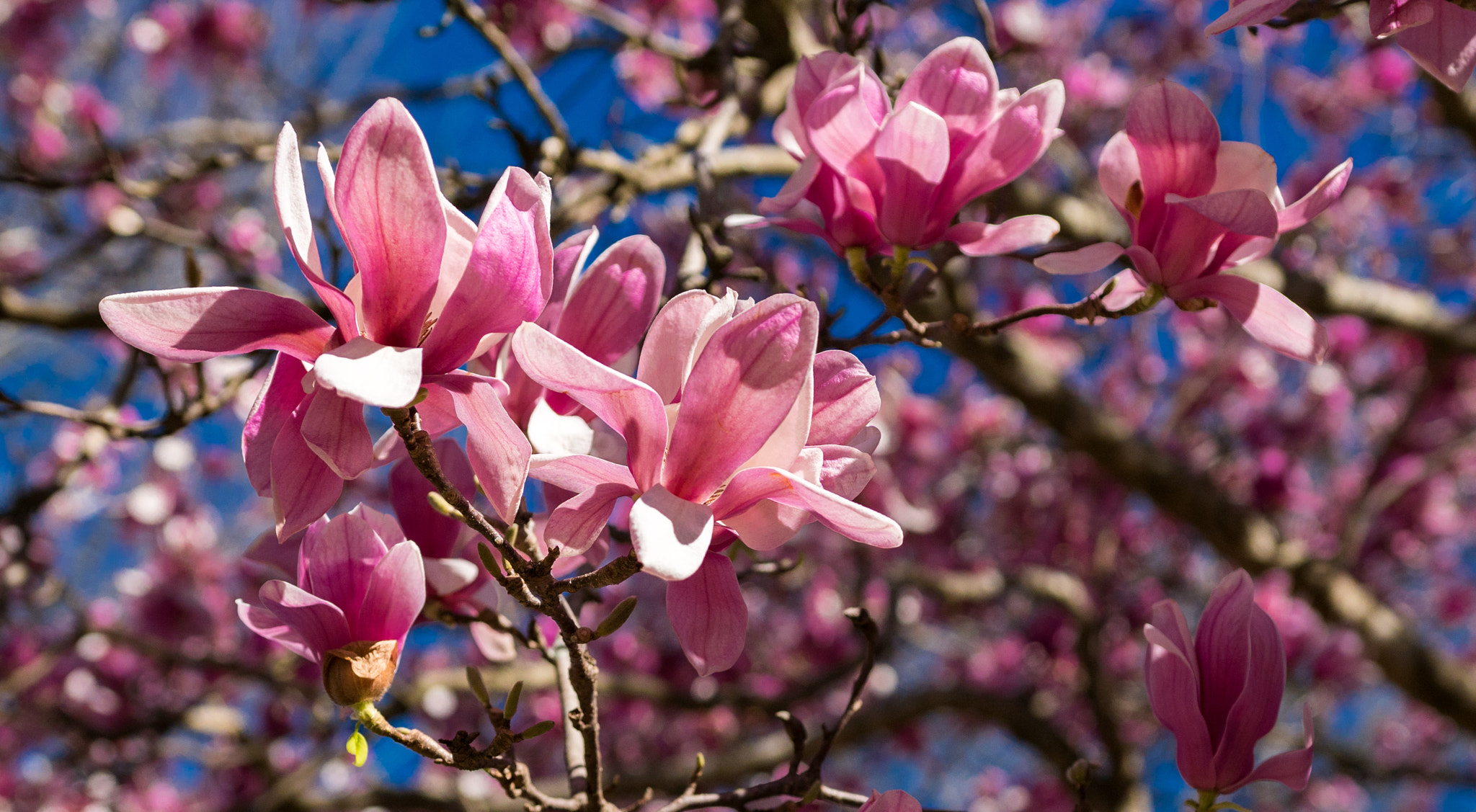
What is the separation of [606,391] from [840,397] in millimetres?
179

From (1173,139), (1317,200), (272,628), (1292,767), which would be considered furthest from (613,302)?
(1292,767)

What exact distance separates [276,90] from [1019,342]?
116 inches

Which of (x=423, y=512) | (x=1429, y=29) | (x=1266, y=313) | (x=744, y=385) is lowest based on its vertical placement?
(x=423, y=512)

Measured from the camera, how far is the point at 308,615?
26.0 inches

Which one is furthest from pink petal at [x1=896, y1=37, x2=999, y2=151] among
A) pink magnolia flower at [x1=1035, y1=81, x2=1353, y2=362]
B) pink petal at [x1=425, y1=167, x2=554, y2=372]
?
pink petal at [x1=425, y1=167, x2=554, y2=372]

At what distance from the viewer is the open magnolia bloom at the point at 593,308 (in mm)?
723

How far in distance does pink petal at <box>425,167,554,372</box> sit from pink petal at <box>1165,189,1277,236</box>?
0.51m

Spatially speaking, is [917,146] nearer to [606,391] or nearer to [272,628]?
[606,391]

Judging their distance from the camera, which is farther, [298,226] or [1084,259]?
[1084,259]

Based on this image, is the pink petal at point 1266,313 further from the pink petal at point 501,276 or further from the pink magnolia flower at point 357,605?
the pink magnolia flower at point 357,605

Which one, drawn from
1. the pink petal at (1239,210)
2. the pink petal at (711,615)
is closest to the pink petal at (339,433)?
the pink petal at (711,615)

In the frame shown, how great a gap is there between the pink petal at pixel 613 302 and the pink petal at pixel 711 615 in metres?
0.20

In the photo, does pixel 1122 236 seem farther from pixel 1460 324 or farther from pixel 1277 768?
pixel 1277 768

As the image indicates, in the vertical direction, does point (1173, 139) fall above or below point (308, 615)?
above
